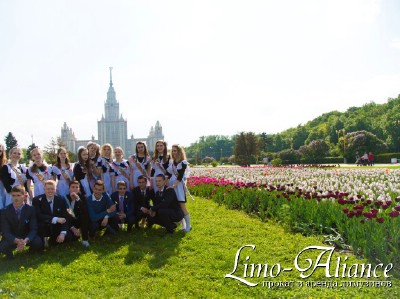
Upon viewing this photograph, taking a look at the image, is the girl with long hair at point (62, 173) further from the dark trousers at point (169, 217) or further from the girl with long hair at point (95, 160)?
the dark trousers at point (169, 217)

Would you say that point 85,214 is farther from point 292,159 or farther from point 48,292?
point 292,159

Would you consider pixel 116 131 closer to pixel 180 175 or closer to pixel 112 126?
pixel 112 126

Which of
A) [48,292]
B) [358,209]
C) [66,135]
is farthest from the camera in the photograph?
[66,135]

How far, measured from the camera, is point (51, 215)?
5.99 metres

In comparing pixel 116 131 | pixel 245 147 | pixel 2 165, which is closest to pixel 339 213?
pixel 2 165

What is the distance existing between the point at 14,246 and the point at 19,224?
1.03 ft

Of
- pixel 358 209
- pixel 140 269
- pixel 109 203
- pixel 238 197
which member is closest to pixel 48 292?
pixel 140 269

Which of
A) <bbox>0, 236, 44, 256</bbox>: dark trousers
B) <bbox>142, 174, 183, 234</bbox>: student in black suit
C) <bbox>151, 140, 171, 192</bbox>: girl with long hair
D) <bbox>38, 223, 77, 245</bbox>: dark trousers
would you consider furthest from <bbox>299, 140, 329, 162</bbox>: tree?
<bbox>0, 236, 44, 256</bbox>: dark trousers

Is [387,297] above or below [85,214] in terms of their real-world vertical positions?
below

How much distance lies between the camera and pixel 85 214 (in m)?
6.15

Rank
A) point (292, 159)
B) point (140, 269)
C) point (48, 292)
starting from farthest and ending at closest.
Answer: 1. point (292, 159)
2. point (140, 269)
3. point (48, 292)

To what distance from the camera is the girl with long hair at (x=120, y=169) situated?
7.43 metres

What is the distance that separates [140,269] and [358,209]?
121 inches

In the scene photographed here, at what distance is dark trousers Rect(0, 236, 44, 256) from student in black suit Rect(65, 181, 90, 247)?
55 centimetres
